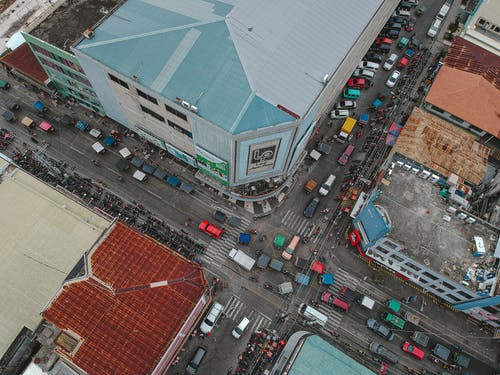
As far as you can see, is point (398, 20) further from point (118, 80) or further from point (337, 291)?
point (118, 80)

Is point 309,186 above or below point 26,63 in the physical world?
above

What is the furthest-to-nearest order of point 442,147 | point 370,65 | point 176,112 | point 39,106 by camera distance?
point 370,65, point 39,106, point 442,147, point 176,112

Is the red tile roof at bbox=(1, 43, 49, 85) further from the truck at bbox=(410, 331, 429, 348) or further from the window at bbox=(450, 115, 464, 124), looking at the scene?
the truck at bbox=(410, 331, 429, 348)

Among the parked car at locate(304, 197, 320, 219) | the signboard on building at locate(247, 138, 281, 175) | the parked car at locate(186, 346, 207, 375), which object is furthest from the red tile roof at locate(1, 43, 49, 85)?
the parked car at locate(186, 346, 207, 375)

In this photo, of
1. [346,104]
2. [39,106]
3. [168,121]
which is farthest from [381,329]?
[39,106]

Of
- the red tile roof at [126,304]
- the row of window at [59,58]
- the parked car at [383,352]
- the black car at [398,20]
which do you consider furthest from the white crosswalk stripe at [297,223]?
the black car at [398,20]
